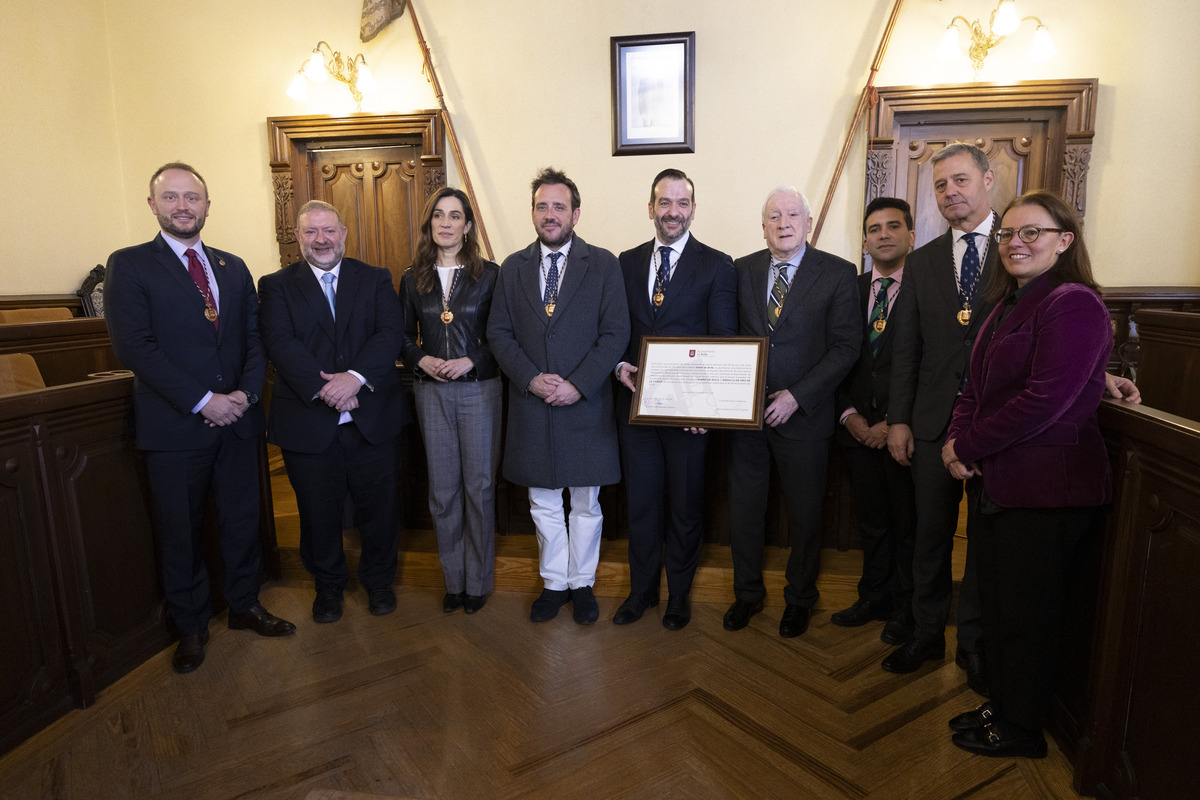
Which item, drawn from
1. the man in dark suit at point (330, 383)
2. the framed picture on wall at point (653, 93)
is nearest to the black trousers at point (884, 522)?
the man in dark suit at point (330, 383)

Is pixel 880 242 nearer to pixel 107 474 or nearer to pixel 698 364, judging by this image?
pixel 698 364

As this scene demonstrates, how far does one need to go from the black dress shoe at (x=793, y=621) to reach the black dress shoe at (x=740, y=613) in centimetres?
11

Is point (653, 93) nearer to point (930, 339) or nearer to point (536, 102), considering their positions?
point (536, 102)

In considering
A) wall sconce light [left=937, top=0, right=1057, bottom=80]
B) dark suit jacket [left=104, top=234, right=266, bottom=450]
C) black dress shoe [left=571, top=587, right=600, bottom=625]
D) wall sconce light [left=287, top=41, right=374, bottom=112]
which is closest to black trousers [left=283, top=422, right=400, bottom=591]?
dark suit jacket [left=104, top=234, right=266, bottom=450]

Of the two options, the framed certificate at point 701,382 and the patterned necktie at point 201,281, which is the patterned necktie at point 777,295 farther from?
the patterned necktie at point 201,281

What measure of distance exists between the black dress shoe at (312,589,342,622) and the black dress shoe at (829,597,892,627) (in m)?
1.90

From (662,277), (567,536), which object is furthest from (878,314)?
(567,536)

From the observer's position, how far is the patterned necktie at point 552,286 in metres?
2.57

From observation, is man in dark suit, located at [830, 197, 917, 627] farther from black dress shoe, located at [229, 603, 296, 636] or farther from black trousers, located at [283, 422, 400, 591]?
black dress shoe, located at [229, 603, 296, 636]

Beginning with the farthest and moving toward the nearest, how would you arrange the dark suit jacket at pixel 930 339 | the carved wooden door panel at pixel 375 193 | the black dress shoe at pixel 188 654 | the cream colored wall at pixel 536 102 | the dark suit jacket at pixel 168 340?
the carved wooden door panel at pixel 375 193, the cream colored wall at pixel 536 102, the black dress shoe at pixel 188 654, the dark suit jacket at pixel 168 340, the dark suit jacket at pixel 930 339

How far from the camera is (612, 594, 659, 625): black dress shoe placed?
2.67 meters

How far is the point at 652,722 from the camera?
6.78 ft

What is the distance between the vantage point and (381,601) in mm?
2797

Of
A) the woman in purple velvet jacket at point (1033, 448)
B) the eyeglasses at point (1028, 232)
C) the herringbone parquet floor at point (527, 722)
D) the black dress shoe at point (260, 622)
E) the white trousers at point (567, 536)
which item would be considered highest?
the eyeglasses at point (1028, 232)
